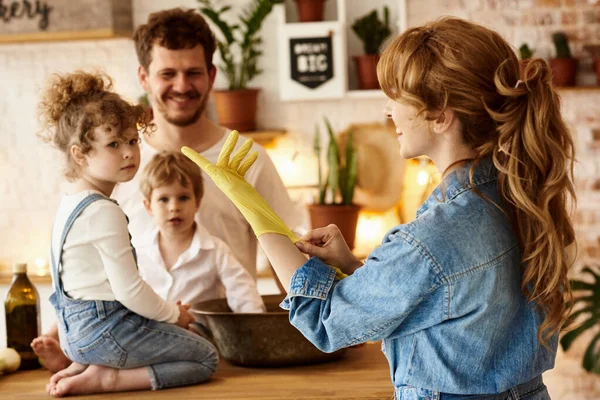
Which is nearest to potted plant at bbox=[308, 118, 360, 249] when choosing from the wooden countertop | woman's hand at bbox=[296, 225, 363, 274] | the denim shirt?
the wooden countertop

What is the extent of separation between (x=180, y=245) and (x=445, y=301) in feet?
4.29

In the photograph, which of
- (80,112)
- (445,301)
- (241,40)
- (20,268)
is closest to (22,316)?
(20,268)

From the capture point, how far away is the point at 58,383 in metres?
1.94

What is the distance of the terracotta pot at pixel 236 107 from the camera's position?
479 centimetres

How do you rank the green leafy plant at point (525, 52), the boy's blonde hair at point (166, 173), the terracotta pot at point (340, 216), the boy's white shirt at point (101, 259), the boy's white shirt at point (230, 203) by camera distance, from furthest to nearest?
the terracotta pot at point (340, 216)
the green leafy plant at point (525, 52)
the boy's white shirt at point (230, 203)
the boy's blonde hair at point (166, 173)
the boy's white shirt at point (101, 259)

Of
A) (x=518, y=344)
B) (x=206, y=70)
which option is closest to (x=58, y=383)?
(x=518, y=344)

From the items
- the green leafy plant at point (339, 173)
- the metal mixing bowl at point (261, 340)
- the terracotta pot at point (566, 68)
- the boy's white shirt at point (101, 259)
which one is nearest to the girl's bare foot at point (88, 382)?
the boy's white shirt at point (101, 259)

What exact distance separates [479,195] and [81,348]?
962 mm

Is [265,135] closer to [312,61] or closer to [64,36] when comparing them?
[312,61]

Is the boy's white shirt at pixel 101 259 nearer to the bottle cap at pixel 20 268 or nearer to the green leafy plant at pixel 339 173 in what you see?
the bottle cap at pixel 20 268

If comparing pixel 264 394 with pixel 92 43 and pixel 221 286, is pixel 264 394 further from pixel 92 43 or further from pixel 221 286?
pixel 92 43

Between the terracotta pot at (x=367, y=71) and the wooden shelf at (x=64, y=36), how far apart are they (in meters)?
1.29

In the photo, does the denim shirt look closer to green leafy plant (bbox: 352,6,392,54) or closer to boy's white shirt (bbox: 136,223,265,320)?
boy's white shirt (bbox: 136,223,265,320)

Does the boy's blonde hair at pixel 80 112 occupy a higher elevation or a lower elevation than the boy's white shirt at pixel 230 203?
higher
